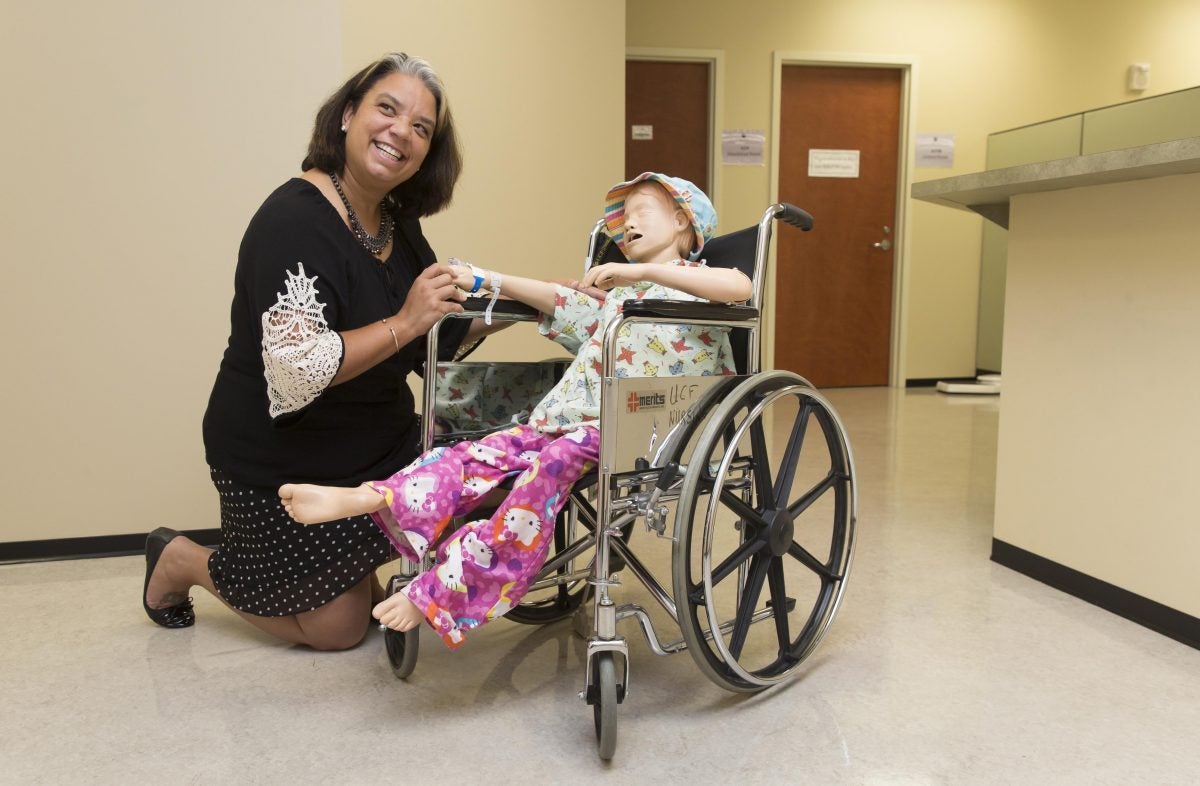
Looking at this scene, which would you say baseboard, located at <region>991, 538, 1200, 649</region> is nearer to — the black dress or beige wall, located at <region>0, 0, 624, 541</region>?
the black dress

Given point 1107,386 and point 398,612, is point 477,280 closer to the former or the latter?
point 398,612

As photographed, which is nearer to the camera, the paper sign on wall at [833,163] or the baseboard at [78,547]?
the baseboard at [78,547]

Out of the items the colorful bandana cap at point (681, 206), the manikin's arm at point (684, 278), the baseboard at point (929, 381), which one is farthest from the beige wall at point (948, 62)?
the manikin's arm at point (684, 278)

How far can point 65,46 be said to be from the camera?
93.9 inches

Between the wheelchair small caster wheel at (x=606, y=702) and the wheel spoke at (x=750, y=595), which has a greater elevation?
the wheel spoke at (x=750, y=595)

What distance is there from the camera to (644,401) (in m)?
1.51

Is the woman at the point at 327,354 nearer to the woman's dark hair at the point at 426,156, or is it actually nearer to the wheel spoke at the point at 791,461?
the woman's dark hair at the point at 426,156

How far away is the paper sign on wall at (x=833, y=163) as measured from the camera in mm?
6195

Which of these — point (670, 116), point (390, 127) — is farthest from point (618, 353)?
point (670, 116)

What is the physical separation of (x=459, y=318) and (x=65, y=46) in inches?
53.4

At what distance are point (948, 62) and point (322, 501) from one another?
595 centimetres

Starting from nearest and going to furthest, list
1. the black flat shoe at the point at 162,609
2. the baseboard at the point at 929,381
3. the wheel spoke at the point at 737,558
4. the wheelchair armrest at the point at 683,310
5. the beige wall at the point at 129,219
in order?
the wheelchair armrest at the point at 683,310 → the wheel spoke at the point at 737,558 → the black flat shoe at the point at 162,609 → the beige wall at the point at 129,219 → the baseboard at the point at 929,381

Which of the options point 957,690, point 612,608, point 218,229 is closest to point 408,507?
point 612,608

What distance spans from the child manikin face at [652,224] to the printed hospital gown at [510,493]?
19 cm
